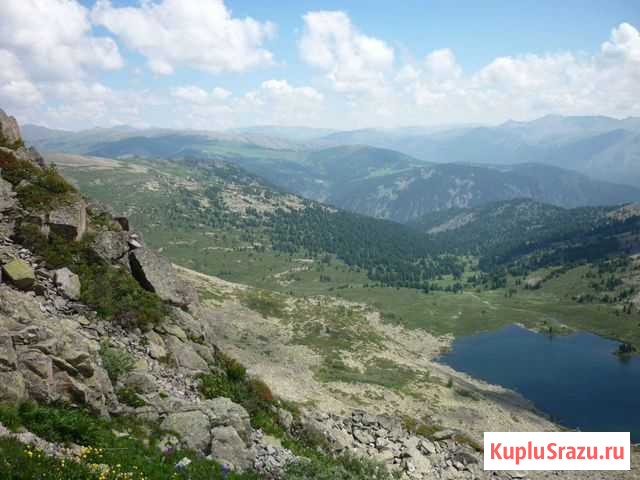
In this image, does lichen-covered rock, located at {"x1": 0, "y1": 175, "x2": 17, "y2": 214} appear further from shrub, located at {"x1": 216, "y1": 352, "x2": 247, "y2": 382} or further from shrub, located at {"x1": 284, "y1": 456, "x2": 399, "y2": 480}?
shrub, located at {"x1": 284, "y1": 456, "x2": 399, "y2": 480}

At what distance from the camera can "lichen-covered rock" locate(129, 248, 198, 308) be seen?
35.8m

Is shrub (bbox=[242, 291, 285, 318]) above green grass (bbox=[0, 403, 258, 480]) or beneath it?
beneath

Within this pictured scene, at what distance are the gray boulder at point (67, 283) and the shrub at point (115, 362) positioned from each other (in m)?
4.38

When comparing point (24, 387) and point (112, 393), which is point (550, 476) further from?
point (24, 387)

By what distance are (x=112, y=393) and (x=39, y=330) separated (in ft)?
15.3

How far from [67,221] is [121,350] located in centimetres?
1158

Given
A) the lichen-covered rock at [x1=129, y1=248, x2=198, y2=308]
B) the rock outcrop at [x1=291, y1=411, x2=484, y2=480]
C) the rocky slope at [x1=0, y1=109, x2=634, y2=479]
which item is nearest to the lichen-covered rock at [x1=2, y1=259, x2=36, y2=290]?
the rocky slope at [x1=0, y1=109, x2=634, y2=479]

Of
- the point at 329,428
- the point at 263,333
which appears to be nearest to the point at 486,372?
the point at 263,333

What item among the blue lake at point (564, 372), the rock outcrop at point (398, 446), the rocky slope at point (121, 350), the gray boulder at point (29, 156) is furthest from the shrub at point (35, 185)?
the blue lake at point (564, 372)

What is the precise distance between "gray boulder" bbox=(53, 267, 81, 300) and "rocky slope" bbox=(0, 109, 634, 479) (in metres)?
0.07

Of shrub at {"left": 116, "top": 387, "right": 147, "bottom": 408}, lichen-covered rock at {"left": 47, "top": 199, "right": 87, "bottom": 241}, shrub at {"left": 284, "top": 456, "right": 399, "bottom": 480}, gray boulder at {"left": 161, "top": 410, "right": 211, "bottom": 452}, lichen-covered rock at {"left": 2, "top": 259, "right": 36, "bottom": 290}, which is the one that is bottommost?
shrub at {"left": 284, "top": 456, "right": 399, "bottom": 480}

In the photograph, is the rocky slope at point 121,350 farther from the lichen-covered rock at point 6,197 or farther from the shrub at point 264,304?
the shrub at point 264,304

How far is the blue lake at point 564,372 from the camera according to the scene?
122 meters

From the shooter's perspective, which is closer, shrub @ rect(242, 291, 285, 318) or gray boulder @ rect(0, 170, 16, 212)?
gray boulder @ rect(0, 170, 16, 212)
